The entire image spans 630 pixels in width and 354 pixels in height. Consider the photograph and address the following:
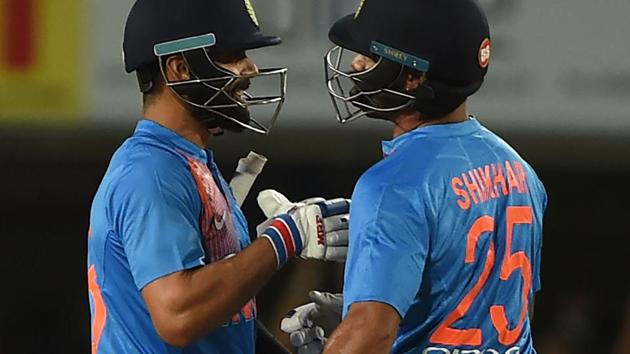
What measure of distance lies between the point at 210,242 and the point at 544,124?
2.88 m

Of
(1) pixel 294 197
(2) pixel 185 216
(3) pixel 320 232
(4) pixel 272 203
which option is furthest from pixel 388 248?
(1) pixel 294 197

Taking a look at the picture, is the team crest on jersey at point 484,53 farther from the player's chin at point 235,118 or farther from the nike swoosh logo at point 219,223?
the nike swoosh logo at point 219,223

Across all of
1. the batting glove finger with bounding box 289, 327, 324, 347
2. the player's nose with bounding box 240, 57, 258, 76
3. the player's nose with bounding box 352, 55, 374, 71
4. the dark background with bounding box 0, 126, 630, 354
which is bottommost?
the dark background with bounding box 0, 126, 630, 354

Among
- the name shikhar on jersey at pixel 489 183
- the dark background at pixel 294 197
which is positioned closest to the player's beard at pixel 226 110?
the name shikhar on jersey at pixel 489 183

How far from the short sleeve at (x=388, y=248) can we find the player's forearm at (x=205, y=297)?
268mm

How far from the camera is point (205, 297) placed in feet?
11.4

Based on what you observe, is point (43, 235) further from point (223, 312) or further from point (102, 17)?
point (223, 312)

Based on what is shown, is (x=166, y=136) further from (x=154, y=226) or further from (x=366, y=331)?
(x=366, y=331)

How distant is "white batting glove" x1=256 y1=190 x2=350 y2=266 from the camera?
3.62 meters

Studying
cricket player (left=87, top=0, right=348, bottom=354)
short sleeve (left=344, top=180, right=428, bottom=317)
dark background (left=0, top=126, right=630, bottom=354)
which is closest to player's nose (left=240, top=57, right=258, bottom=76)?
cricket player (left=87, top=0, right=348, bottom=354)

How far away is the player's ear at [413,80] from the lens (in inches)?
140

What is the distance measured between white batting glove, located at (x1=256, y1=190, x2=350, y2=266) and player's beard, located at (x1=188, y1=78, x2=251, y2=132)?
0.26 m

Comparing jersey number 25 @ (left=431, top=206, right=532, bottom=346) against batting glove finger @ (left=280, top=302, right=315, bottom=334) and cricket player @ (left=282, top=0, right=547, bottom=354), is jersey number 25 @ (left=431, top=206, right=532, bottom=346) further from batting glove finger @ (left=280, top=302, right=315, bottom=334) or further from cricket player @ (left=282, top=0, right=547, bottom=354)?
batting glove finger @ (left=280, top=302, right=315, bottom=334)

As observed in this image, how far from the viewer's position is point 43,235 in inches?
339
